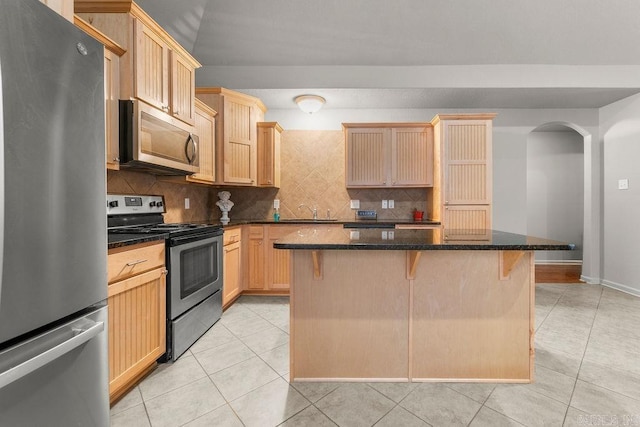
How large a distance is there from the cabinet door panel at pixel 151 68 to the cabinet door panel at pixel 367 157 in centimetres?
231

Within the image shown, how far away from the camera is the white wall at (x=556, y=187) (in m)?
5.65

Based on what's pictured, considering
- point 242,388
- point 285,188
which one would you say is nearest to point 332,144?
point 285,188

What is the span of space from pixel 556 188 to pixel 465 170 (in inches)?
138

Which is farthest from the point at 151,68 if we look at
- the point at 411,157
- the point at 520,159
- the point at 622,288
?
the point at 622,288

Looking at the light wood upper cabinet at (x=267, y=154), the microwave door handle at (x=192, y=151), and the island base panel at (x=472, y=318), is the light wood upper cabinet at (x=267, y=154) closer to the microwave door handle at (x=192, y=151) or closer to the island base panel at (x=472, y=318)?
the microwave door handle at (x=192, y=151)

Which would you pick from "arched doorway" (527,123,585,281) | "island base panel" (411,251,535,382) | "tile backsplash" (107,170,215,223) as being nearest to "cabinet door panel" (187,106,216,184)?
"tile backsplash" (107,170,215,223)

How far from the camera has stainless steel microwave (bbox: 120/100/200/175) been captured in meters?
2.04

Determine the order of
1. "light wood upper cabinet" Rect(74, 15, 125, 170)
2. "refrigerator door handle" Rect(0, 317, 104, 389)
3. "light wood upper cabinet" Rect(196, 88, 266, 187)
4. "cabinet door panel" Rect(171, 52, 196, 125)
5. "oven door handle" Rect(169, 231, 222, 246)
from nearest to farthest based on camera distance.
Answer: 1. "refrigerator door handle" Rect(0, 317, 104, 389)
2. "light wood upper cabinet" Rect(74, 15, 125, 170)
3. "oven door handle" Rect(169, 231, 222, 246)
4. "cabinet door panel" Rect(171, 52, 196, 125)
5. "light wood upper cabinet" Rect(196, 88, 266, 187)

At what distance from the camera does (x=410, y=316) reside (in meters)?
A: 1.78

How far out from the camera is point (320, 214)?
4.32 meters

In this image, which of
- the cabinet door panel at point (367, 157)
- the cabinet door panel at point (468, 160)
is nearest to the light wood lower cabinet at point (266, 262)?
the cabinet door panel at point (367, 157)

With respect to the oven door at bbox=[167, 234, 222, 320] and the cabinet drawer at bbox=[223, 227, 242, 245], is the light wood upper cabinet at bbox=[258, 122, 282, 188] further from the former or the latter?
the oven door at bbox=[167, 234, 222, 320]

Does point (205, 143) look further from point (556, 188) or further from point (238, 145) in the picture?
point (556, 188)

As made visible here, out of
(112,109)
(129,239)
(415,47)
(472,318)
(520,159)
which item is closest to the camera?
(129,239)
